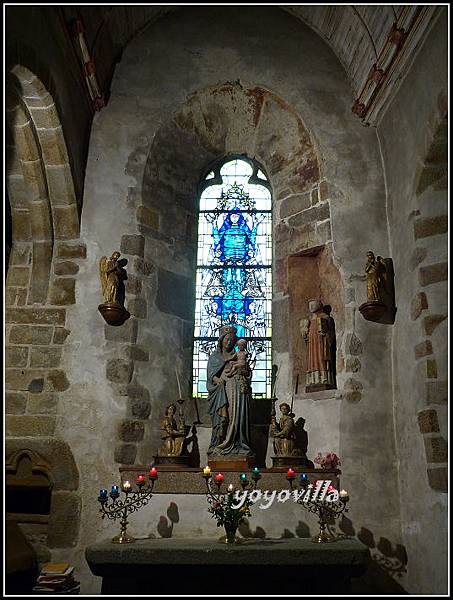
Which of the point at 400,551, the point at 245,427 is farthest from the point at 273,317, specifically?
the point at 400,551

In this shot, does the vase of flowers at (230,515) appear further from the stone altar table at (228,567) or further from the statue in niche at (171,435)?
the statue in niche at (171,435)

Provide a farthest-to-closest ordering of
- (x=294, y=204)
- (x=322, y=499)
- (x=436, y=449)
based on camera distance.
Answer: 1. (x=294, y=204)
2. (x=322, y=499)
3. (x=436, y=449)

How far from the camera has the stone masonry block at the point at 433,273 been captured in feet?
18.2

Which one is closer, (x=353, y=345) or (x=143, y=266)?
(x=353, y=345)

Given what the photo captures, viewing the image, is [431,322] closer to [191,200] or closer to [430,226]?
[430,226]

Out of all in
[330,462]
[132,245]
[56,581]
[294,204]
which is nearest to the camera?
[56,581]

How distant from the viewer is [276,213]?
7633 mm

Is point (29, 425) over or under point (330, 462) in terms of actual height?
over

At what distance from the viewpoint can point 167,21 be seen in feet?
26.0

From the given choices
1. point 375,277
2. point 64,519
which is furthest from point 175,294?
point 64,519

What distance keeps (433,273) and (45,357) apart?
12.8ft

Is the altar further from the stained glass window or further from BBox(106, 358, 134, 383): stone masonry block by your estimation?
the stained glass window

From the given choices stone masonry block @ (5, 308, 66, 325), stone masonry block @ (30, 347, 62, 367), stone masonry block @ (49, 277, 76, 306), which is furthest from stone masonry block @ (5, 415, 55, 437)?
stone masonry block @ (49, 277, 76, 306)

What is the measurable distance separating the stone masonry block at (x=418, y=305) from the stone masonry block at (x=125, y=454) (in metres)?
3.04
